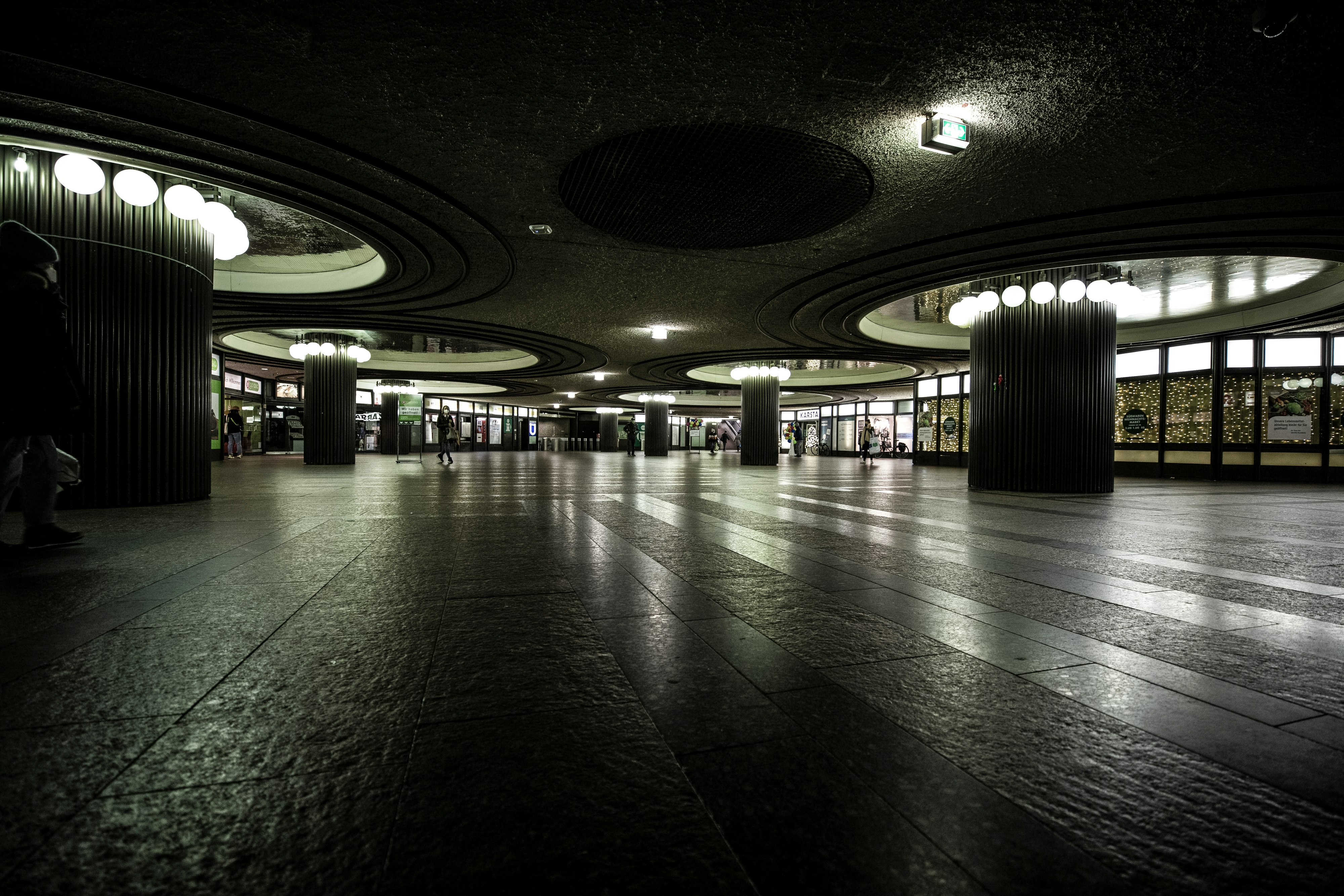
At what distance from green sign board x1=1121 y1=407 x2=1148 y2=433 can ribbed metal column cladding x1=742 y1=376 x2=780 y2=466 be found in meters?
11.0

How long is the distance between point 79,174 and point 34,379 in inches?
136

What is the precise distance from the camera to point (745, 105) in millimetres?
5254

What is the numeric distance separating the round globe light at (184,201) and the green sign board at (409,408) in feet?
34.8

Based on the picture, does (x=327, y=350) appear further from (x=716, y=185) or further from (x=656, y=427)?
(x=656, y=427)

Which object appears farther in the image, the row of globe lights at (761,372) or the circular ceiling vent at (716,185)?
the row of globe lights at (761,372)

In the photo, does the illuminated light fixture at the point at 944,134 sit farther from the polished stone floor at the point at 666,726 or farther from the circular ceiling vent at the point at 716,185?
the polished stone floor at the point at 666,726

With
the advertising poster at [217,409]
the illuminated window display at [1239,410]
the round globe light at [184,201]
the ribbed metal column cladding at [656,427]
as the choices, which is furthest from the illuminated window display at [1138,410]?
the advertising poster at [217,409]

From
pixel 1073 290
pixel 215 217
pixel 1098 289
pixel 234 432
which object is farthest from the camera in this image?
pixel 234 432

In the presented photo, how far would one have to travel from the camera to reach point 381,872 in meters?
1.08

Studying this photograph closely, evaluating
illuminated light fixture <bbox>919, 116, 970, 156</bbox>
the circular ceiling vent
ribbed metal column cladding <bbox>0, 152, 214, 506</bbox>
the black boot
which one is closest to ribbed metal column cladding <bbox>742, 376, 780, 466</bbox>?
the circular ceiling vent

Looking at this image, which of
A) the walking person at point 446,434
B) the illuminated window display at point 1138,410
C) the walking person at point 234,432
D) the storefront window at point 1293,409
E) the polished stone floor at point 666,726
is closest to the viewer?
the polished stone floor at point 666,726

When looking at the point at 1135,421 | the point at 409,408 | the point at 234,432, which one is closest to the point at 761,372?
the point at 1135,421

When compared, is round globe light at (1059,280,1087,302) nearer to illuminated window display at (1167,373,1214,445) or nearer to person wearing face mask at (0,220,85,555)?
illuminated window display at (1167,373,1214,445)

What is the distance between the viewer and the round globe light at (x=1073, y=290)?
33.3 feet
